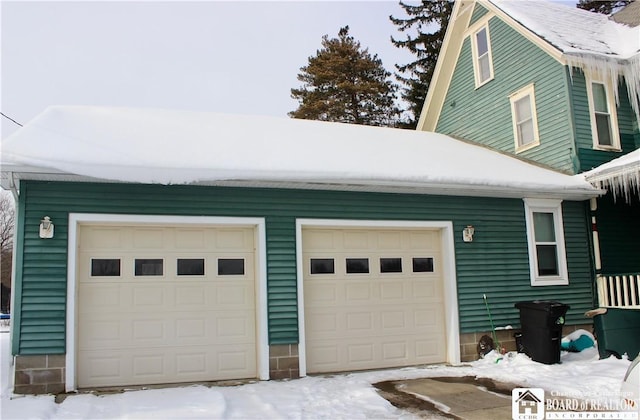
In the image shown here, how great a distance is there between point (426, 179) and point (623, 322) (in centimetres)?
377

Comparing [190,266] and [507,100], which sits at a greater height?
[507,100]

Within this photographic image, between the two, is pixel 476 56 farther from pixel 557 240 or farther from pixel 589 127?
pixel 557 240

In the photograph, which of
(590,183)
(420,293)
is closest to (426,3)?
(590,183)

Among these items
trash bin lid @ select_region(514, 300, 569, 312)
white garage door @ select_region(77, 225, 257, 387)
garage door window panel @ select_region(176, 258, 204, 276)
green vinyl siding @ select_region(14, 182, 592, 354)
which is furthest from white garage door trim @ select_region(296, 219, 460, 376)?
garage door window panel @ select_region(176, 258, 204, 276)

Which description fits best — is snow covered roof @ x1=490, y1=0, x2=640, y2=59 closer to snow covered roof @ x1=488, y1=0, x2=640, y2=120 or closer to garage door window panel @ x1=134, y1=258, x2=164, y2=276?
snow covered roof @ x1=488, y1=0, x2=640, y2=120

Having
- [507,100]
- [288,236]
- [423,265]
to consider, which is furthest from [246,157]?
[507,100]

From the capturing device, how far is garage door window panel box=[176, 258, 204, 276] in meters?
7.66

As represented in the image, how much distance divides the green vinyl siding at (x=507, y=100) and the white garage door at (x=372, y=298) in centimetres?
374

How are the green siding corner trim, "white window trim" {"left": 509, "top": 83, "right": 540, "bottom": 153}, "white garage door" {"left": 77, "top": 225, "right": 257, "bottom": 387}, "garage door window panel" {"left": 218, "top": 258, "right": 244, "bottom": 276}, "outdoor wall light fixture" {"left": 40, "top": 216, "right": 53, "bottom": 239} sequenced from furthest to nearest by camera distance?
the green siding corner trim < "white window trim" {"left": 509, "top": 83, "right": 540, "bottom": 153} < "garage door window panel" {"left": 218, "top": 258, "right": 244, "bottom": 276} < "white garage door" {"left": 77, "top": 225, "right": 257, "bottom": 387} < "outdoor wall light fixture" {"left": 40, "top": 216, "right": 53, "bottom": 239}

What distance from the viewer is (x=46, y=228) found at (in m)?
6.88

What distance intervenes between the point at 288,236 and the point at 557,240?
16.5ft

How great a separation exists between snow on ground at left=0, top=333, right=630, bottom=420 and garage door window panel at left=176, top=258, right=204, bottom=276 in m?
1.58

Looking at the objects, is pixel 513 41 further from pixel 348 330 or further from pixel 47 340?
pixel 47 340

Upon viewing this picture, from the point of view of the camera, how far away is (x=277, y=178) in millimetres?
7562
